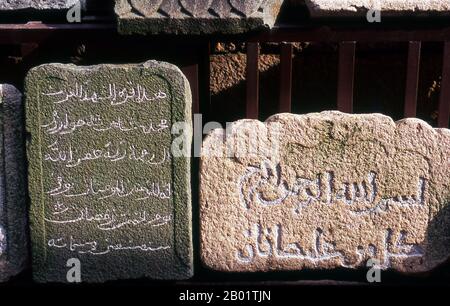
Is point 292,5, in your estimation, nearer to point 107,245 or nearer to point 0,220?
point 107,245

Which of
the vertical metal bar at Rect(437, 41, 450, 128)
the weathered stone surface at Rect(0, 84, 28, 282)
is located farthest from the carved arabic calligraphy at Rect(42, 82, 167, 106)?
the vertical metal bar at Rect(437, 41, 450, 128)

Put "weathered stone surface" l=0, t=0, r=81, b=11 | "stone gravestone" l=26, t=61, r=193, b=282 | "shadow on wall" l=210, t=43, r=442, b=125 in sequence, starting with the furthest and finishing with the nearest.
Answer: "shadow on wall" l=210, t=43, r=442, b=125 → "weathered stone surface" l=0, t=0, r=81, b=11 → "stone gravestone" l=26, t=61, r=193, b=282

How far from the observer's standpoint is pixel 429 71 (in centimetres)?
334

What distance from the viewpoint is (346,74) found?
8.96 feet

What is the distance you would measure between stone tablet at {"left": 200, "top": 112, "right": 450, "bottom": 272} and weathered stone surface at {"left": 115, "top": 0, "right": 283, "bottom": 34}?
1.23ft

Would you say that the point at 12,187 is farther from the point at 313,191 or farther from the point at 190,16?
the point at 313,191

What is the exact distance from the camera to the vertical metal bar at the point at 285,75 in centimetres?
271

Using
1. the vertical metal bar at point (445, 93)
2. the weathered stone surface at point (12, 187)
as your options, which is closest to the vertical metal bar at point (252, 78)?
the vertical metal bar at point (445, 93)

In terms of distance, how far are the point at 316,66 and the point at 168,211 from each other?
116cm

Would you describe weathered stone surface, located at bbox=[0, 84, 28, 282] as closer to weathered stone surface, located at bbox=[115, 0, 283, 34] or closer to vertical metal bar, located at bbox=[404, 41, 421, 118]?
weathered stone surface, located at bbox=[115, 0, 283, 34]

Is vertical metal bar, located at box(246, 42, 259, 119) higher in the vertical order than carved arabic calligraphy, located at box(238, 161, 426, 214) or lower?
higher

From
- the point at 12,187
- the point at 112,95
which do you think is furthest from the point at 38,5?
the point at 12,187

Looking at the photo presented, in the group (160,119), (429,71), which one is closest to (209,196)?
(160,119)

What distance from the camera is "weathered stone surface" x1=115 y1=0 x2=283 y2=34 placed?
260 centimetres
